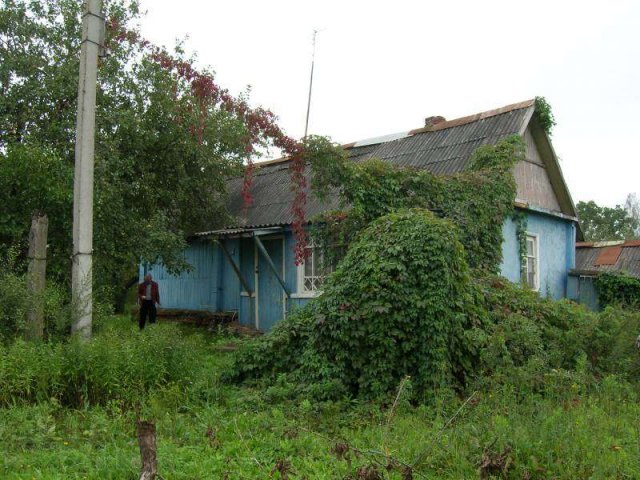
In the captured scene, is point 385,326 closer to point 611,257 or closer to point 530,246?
point 530,246

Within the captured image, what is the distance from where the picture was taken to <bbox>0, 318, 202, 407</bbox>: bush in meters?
6.09

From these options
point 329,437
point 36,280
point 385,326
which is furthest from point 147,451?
point 36,280

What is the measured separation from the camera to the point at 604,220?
51.4m

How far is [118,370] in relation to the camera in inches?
259

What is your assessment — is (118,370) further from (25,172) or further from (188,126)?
(188,126)

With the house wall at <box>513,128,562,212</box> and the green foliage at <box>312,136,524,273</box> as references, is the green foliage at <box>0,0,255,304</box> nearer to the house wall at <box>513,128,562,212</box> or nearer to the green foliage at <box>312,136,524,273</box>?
the green foliage at <box>312,136,524,273</box>

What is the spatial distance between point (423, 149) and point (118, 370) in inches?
415

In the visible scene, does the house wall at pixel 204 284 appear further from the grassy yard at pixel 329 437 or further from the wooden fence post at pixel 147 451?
the wooden fence post at pixel 147 451

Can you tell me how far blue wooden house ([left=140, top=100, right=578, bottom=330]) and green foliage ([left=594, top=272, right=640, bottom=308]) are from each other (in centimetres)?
90

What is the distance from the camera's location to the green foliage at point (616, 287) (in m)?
15.2

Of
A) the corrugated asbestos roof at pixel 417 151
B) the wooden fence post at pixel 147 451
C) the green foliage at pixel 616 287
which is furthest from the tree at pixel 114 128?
the green foliage at pixel 616 287

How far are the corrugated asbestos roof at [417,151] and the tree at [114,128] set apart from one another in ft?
5.89

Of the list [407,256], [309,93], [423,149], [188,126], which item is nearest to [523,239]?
[423,149]

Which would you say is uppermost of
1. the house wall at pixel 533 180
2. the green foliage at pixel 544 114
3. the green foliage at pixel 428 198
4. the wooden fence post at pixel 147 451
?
the green foliage at pixel 544 114
